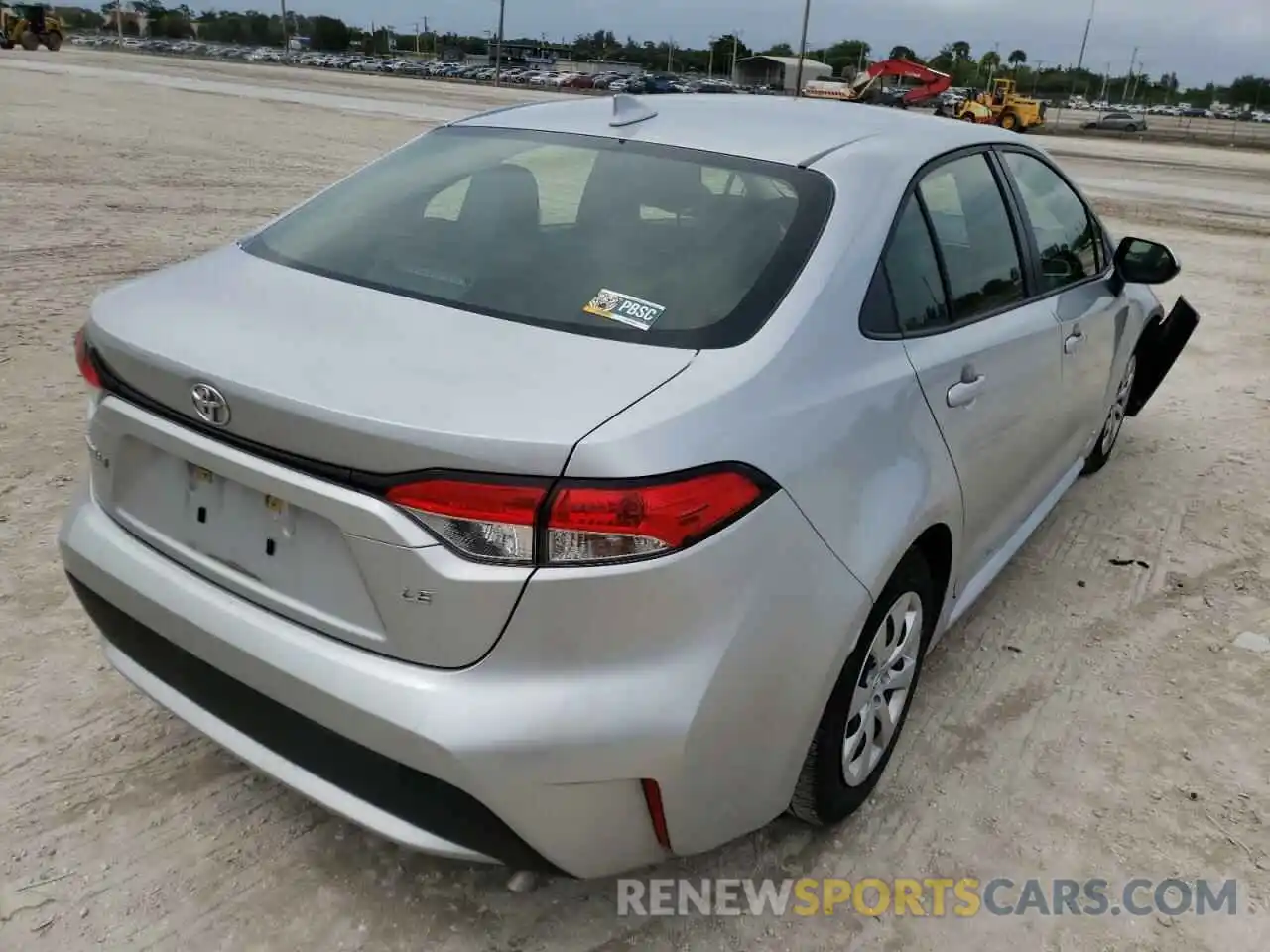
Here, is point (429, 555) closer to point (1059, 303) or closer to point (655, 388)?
point (655, 388)

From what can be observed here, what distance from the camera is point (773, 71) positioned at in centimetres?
8200

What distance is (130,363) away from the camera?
2.08m

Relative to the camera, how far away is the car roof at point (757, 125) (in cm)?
265

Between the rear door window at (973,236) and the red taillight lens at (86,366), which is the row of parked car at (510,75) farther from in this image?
the red taillight lens at (86,366)

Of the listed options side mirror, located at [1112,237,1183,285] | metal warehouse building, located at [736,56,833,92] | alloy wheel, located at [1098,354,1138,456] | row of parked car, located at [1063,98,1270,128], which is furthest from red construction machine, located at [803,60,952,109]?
row of parked car, located at [1063,98,1270,128]

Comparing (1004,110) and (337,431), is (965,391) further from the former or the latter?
(1004,110)

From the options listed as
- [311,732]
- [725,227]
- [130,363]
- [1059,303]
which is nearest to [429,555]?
[311,732]

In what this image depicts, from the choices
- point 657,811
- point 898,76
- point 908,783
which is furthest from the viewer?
point 898,76

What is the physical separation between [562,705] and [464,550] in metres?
0.32

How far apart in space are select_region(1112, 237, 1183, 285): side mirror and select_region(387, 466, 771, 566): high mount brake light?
3.23 m

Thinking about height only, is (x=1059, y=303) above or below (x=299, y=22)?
below

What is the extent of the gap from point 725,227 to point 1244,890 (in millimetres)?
2044

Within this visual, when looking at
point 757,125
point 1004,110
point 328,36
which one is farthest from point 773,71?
point 757,125

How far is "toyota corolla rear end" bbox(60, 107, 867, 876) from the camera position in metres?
1.72
